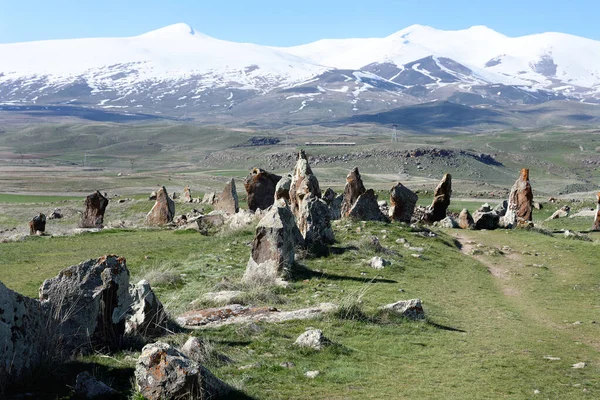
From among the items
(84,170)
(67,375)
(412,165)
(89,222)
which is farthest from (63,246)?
(84,170)

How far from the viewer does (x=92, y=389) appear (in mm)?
9094

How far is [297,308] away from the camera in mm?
16016

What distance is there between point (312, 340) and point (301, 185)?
19085 millimetres

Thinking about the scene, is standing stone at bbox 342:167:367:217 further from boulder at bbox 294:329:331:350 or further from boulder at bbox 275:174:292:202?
boulder at bbox 294:329:331:350

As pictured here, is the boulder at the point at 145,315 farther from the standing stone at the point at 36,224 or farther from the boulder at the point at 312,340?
the standing stone at the point at 36,224

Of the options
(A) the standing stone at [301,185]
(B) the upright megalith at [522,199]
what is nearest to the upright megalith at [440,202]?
(B) the upright megalith at [522,199]

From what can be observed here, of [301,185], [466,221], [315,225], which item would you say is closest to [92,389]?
[315,225]

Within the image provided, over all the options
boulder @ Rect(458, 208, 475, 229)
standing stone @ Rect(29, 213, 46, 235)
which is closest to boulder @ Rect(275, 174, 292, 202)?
boulder @ Rect(458, 208, 475, 229)

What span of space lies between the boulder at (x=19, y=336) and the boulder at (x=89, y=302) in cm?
39

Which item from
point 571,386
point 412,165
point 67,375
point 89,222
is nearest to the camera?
Answer: point 67,375

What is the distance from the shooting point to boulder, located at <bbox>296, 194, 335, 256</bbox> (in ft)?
81.7

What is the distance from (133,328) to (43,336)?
2203 millimetres

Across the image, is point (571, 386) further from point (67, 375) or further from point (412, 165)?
point (412, 165)

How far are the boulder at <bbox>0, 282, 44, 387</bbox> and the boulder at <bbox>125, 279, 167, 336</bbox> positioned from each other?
218 centimetres
